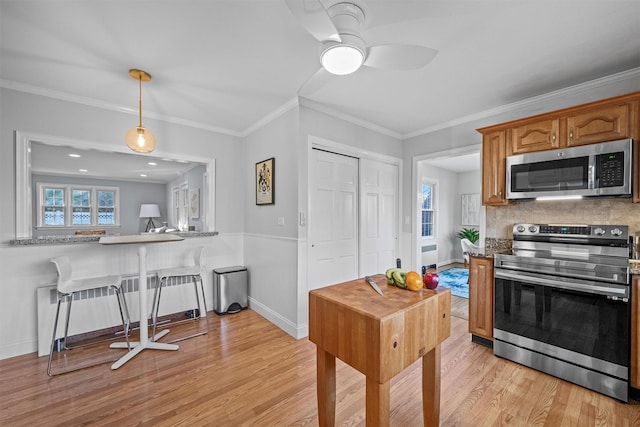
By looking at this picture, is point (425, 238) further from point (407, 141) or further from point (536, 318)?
point (536, 318)

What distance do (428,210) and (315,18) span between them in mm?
6059

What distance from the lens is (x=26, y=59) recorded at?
2.16m

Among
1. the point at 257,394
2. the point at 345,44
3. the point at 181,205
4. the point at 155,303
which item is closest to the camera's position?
the point at 345,44

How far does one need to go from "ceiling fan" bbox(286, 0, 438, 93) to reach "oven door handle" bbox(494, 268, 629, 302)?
6.71 feet

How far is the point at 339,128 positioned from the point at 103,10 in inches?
92.1

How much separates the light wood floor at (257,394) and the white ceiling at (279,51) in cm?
260

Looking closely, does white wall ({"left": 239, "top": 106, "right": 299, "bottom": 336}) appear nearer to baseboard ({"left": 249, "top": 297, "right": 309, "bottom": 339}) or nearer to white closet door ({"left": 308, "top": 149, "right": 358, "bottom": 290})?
baseboard ({"left": 249, "top": 297, "right": 309, "bottom": 339})

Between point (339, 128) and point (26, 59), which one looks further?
point (339, 128)

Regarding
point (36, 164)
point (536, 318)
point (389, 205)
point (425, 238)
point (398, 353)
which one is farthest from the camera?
point (425, 238)

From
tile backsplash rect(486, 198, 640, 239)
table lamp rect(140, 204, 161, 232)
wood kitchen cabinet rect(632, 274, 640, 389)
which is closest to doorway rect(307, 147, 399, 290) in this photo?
tile backsplash rect(486, 198, 640, 239)

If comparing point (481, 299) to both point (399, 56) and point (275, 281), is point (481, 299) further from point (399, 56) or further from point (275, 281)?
point (399, 56)

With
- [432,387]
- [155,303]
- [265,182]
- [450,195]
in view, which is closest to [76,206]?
[155,303]

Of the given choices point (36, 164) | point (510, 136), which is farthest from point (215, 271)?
point (36, 164)

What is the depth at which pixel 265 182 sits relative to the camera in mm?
3449
